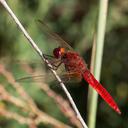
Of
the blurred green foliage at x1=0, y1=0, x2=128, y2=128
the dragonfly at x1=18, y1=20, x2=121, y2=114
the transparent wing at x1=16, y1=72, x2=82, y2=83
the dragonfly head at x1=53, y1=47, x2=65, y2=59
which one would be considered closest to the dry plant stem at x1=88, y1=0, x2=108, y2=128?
the transparent wing at x1=16, y1=72, x2=82, y2=83

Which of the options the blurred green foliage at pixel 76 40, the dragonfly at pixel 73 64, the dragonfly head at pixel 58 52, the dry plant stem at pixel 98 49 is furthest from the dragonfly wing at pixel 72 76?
the blurred green foliage at pixel 76 40

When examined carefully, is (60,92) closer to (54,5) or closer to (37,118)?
(54,5)

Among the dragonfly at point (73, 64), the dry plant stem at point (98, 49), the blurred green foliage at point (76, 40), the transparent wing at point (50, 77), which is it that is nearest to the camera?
the dry plant stem at point (98, 49)

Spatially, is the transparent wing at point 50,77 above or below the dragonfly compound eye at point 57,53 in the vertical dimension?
below

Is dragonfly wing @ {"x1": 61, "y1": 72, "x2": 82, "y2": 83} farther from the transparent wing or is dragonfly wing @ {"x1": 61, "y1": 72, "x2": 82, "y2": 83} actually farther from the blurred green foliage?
the blurred green foliage

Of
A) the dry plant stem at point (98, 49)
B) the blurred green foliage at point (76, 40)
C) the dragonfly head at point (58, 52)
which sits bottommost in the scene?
the blurred green foliage at point (76, 40)

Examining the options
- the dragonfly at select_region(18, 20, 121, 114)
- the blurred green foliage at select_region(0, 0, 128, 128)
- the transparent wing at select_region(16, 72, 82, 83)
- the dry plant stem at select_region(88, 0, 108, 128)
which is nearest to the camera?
the dry plant stem at select_region(88, 0, 108, 128)

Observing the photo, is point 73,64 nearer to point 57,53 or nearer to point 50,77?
point 57,53

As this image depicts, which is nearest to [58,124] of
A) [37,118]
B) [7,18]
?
[37,118]

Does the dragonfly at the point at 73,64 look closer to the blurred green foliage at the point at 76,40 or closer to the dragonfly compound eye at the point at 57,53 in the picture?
the dragonfly compound eye at the point at 57,53
